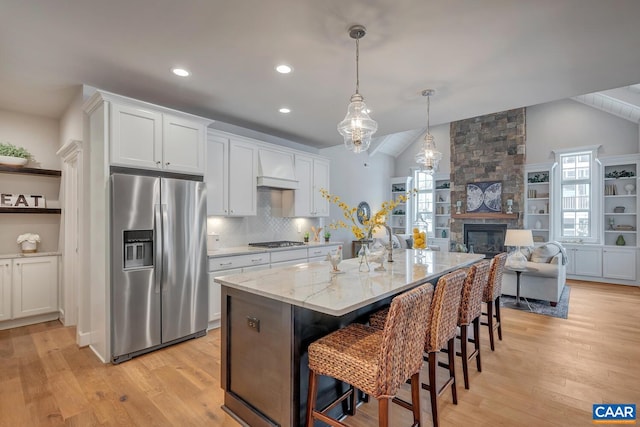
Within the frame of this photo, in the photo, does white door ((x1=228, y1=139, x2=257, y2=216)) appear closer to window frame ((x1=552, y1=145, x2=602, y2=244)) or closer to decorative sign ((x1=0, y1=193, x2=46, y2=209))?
decorative sign ((x1=0, y1=193, x2=46, y2=209))

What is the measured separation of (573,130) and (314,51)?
24.1 ft

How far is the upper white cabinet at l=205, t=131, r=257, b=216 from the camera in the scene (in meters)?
4.13

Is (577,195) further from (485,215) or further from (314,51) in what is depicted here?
(314,51)

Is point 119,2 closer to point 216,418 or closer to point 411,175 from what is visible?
point 216,418

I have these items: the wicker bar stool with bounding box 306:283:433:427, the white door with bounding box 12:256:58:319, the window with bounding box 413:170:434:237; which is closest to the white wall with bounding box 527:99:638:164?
the window with bounding box 413:170:434:237

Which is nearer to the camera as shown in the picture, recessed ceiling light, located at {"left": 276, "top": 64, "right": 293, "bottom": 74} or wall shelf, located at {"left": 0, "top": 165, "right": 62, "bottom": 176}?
recessed ceiling light, located at {"left": 276, "top": 64, "right": 293, "bottom": 74}

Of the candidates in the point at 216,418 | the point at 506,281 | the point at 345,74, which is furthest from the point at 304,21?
the point at 506,281

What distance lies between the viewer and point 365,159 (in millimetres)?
8695

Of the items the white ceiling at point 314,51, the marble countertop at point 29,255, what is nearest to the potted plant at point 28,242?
the marble countertop at point 29,255

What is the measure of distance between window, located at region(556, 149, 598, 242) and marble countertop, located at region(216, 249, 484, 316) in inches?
236

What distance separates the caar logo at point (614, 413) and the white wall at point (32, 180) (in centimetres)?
615

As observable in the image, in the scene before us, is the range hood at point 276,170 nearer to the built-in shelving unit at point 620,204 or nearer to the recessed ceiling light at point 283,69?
the recessed ceiling light at point 283,69

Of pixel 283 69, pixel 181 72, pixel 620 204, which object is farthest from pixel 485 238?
pixel 181 72

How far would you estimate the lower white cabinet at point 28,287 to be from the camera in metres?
3.78
